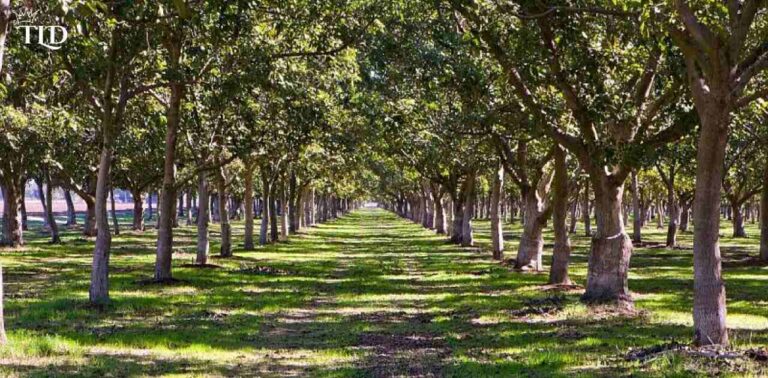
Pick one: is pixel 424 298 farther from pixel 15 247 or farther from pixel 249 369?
pixel 15 247

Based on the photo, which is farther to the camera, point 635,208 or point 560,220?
point 635,208

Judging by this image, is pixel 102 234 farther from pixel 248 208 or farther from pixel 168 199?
pixel 248 208

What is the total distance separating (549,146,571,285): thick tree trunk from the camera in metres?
21.5

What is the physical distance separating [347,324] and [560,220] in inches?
316

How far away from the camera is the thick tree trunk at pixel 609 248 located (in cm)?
1778

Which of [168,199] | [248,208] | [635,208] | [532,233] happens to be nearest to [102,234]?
[168,199]

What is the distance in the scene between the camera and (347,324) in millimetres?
15945

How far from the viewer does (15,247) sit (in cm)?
3706

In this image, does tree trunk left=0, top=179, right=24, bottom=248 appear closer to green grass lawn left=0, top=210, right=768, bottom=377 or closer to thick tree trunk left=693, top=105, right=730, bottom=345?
green grass lawn left=0, top=210, right=768, bottom=377

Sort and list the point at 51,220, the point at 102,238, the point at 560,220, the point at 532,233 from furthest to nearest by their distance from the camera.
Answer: the point at 51,220 → the point at 532,233 → the point at 560,220 → the point at 102,238

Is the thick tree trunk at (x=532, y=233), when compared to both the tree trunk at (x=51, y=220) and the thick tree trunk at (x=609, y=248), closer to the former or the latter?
the thick tree trunk at (x=609, y=248)

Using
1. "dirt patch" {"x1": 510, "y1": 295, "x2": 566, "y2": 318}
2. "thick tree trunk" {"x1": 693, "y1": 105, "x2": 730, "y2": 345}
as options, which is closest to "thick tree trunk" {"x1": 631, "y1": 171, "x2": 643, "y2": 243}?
"dirt patch" {"x1": 510, "y1": 295, "x2": 566, "y2": 318}

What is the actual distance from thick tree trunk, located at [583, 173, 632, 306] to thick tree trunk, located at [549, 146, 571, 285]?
3.35 meters

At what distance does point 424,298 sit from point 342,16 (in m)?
7.33
